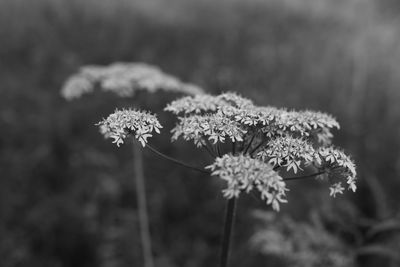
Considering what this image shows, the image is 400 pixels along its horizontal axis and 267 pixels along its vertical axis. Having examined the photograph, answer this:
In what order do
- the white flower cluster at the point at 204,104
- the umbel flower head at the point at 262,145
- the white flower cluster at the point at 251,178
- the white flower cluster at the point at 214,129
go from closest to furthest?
the white flower cluster at the point at 251,178
the umbel flower head at the point at 262,145
the white flower cluster at the point at 214,129
the white flower cluster at the point at 204,104

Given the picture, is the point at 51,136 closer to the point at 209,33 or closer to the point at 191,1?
the point at 209,33

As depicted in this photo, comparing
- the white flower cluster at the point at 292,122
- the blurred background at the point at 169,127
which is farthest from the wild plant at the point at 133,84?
the white flower cluster at the point at 292,122

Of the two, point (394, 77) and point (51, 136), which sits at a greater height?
point (394, 77)

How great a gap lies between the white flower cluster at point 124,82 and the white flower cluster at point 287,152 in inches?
91.7

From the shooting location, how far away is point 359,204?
7012mm

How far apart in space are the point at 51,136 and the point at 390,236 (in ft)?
20.1

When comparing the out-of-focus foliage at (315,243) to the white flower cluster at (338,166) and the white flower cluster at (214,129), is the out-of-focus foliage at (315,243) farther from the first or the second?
the white flower cluster at (214,129)

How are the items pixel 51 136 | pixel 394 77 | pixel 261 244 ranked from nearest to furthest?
pixel 261 244
pixel 51 136
pixel 394 77

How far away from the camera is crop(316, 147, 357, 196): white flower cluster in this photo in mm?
3340

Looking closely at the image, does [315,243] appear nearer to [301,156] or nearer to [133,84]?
[301,156]

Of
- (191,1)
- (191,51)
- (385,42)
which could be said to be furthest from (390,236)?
(191,1)

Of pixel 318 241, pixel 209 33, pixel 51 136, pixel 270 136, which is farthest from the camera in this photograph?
pixel 209 33

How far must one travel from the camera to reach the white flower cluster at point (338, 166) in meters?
3.34

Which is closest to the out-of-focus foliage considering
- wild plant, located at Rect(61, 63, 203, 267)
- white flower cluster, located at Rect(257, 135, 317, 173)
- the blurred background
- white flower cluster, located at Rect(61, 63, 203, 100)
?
the blurred background
